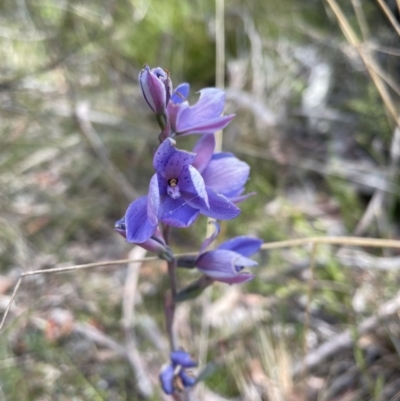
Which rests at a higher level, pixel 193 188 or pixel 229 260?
pixel 193 188

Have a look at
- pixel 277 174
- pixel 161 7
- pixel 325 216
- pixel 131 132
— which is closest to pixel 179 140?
pixel 131 132

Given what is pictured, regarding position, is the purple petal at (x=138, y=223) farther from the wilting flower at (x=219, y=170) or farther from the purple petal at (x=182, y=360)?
the purple petal at (x=182, y=360)

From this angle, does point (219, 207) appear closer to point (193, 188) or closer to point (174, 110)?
point (193, 188)

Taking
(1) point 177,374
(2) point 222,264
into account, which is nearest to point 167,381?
(1) point 177,374

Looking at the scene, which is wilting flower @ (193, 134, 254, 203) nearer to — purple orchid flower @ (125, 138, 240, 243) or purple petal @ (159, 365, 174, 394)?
purple orchid flower @ (125, 138, 240, 243)

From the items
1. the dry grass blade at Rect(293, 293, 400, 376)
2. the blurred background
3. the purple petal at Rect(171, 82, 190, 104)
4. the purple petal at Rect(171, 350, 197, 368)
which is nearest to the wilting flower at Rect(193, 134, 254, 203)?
the purple petal at Rect(171, 82, 190, 104)

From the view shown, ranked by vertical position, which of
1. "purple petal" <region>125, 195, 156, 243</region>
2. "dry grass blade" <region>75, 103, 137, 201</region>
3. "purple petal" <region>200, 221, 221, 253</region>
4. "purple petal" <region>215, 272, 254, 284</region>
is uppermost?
"purple petal" <region>125, 195, 156, 243</region>

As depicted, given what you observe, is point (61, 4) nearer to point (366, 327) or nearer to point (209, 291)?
A: point (209, 291)

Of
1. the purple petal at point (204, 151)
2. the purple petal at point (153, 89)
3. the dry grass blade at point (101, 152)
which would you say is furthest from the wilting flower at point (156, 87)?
the dry grass blade at point (101, 152)

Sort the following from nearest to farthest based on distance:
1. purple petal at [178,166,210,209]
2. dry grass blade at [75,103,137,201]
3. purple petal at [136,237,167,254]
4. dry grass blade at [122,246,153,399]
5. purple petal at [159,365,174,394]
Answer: purple petal at [178,166,210,209] → purple petal at [136,237,167,254] → purple petal at [159,365,174,394] → dry grass blade at [122,246,153,399] → dry grass blade at [75,103,137,201]
